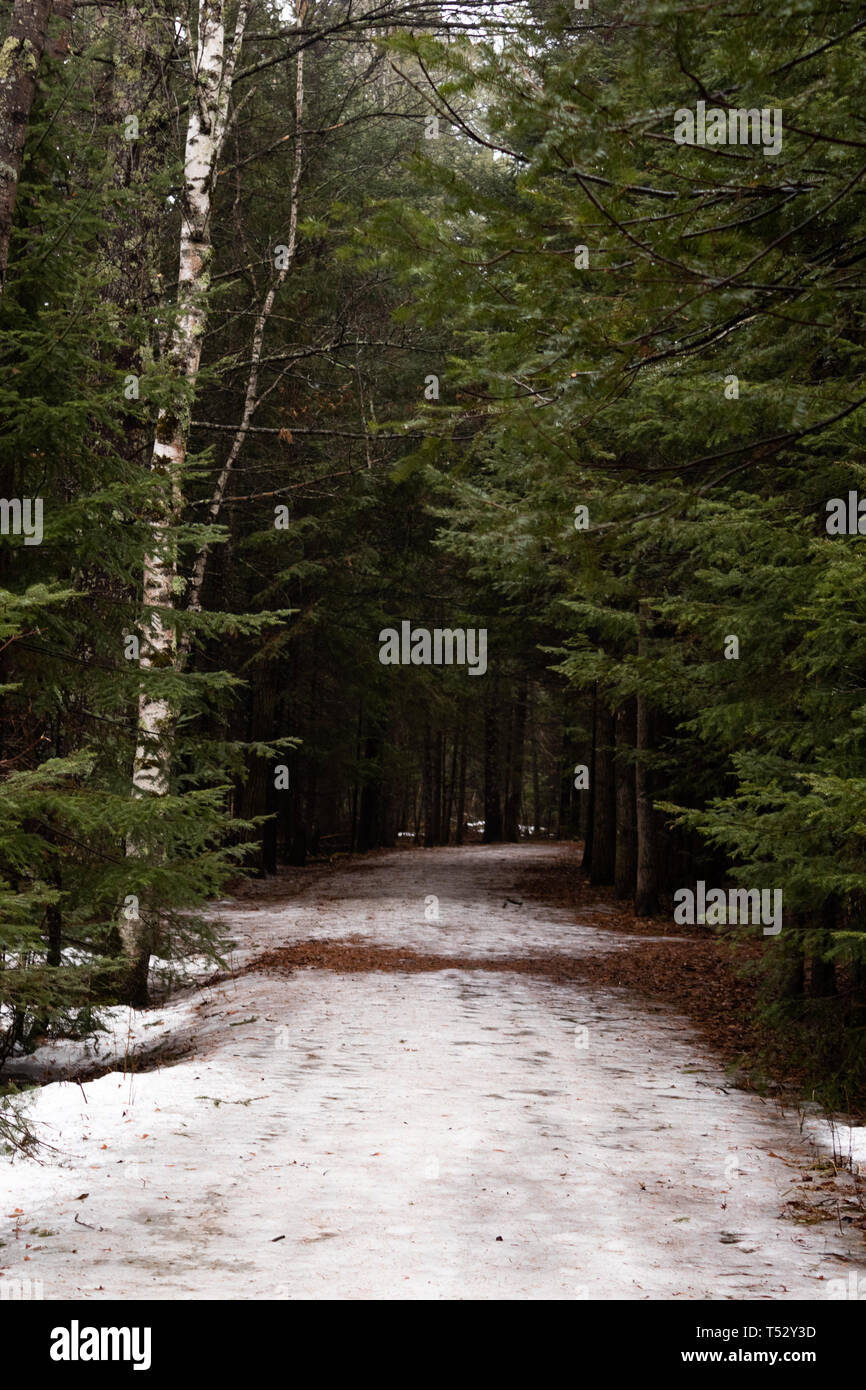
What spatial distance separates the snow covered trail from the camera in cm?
426

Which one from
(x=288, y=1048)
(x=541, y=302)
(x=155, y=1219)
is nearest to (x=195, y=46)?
(x=541, y=302)

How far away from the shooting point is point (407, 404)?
2080 cm

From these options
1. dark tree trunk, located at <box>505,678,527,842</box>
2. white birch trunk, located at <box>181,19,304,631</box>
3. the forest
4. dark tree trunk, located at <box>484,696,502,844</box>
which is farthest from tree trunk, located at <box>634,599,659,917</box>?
dark tree trunk, located at <box>484,696,502,844</box>

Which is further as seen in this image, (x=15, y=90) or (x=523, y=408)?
(x=15, y=90)

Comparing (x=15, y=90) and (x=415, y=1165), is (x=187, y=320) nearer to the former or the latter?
(x=15, y=90)

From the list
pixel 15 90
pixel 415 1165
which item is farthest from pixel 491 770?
pixel 15 90

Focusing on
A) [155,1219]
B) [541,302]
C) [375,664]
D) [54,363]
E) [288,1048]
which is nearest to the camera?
[155,1219]

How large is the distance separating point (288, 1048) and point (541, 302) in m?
6.18

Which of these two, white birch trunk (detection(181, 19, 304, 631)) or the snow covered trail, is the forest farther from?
the snow covered trail

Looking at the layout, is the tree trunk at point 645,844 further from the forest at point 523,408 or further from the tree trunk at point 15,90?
the tree trunk at point 15,90

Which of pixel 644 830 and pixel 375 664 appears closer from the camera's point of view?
pixel 644 830

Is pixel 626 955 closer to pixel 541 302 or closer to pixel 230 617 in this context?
pixel 230 617

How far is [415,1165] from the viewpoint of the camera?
→ 226 inches

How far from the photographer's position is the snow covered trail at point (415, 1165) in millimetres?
4262
